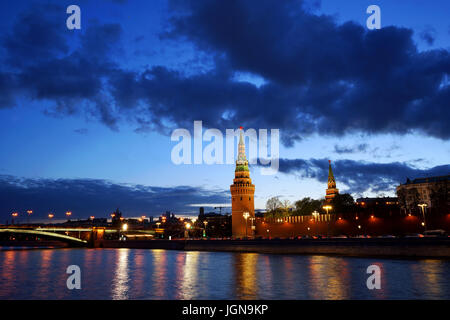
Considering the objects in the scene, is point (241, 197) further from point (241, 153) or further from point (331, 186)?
point (331, 186)

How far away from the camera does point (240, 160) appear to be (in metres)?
103

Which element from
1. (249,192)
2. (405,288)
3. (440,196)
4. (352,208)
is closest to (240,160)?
(249,192)

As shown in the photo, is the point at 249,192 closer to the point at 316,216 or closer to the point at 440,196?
the point at 316,216

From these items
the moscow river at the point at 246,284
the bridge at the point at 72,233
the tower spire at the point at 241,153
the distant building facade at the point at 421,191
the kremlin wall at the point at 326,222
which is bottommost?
the bridge at the point at 72,233

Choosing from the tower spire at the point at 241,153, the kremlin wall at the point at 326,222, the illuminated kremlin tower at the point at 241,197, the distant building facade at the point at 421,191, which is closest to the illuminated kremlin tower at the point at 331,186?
the kremlin wall at the point at 326,222

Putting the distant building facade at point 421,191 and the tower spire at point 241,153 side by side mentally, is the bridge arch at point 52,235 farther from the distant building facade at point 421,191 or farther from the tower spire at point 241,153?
the distant building facade at point 421,191

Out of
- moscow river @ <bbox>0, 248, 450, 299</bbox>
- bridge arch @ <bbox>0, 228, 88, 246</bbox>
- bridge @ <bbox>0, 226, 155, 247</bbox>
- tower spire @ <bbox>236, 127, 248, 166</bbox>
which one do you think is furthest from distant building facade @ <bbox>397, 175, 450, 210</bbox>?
bridge arch @ <bbox>0, 228, 88, 246</bbox>

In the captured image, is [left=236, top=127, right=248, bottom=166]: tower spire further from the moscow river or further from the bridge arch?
the moscow river

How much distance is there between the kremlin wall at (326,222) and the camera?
5383 cm

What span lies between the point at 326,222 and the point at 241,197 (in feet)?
115

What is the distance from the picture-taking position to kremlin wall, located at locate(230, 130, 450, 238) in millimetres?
53831

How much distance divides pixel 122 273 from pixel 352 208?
52.9 meters

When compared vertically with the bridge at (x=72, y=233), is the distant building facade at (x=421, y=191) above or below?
above

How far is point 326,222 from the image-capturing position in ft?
215
